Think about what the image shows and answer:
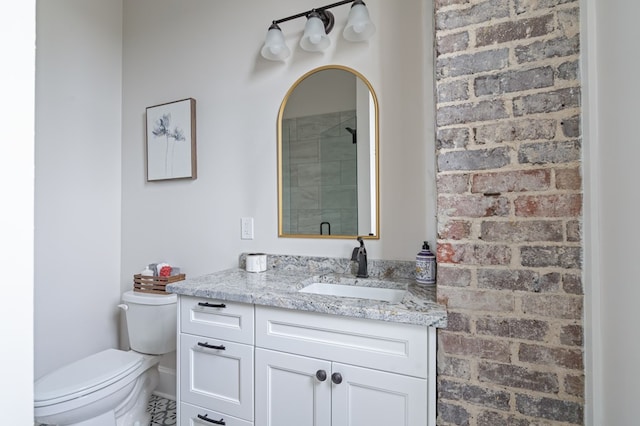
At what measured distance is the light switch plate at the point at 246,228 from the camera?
1918 mm

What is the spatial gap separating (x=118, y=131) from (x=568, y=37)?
271 cm

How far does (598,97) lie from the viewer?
89 cm

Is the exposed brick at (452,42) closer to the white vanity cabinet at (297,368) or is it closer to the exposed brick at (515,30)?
the exposed brick at (515,30)

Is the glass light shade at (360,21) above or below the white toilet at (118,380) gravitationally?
above

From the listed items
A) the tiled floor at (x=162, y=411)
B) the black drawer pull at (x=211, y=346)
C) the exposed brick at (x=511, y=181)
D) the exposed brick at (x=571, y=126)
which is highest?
the exposed brick at (x=571, y=126)

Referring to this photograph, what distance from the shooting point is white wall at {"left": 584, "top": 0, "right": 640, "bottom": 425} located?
28.4 inches

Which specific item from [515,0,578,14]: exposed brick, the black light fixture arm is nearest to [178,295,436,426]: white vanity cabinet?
[515,0,578,14]: exposed brick

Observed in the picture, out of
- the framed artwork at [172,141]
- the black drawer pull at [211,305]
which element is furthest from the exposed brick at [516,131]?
the framed artwork at [172,141]

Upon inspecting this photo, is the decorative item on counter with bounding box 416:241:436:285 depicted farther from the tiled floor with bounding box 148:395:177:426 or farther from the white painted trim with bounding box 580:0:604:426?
the tiled floor with bounding box 148:395:177:426

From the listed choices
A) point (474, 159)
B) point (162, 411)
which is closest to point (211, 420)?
point (162, 411)

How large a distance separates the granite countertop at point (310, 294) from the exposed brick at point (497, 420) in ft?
1.02

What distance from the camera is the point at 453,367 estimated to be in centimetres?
103
